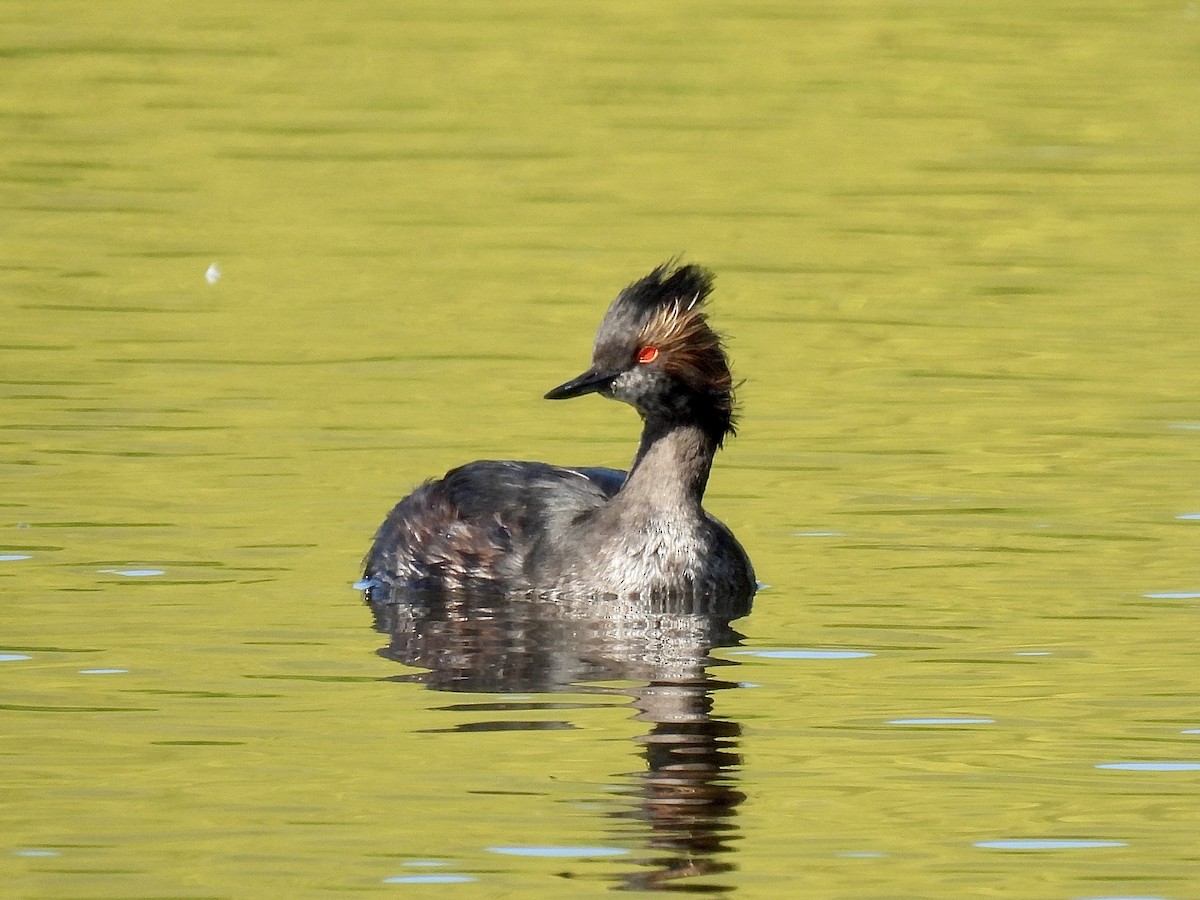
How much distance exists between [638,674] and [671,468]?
176 cm

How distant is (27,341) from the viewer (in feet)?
56.4

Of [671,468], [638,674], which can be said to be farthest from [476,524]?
[638,674]

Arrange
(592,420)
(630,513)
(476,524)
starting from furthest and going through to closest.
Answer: (592,420) → (476,524) → (630,513)

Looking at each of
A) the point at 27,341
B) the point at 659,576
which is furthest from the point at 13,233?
A: the point at 659,576

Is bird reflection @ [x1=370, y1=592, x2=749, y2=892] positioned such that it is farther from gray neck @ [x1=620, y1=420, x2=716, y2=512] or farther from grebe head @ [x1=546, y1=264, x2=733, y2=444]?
grebe head @ [x1=546, y1=264, x2=733, y2=444]

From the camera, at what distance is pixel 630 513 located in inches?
503

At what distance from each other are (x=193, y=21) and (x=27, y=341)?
42.7 ft

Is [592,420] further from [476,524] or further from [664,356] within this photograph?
[664,356]

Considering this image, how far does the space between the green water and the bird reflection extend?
2.0 inches

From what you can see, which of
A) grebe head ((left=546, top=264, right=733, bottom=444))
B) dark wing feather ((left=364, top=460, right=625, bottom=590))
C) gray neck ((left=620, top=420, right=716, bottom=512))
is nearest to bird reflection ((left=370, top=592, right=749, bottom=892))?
dark wing feather ((left=364, top=460, right=625, bottom=590))

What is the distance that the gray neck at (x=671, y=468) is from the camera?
12.8 m

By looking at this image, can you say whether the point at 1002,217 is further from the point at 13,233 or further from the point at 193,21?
the point at 193,21

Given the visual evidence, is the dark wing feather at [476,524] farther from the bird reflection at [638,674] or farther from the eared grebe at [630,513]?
the bird reflection at [638,674]

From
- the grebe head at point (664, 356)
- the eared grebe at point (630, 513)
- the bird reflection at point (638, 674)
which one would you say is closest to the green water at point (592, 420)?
the bird reflection at point (638, 674)
